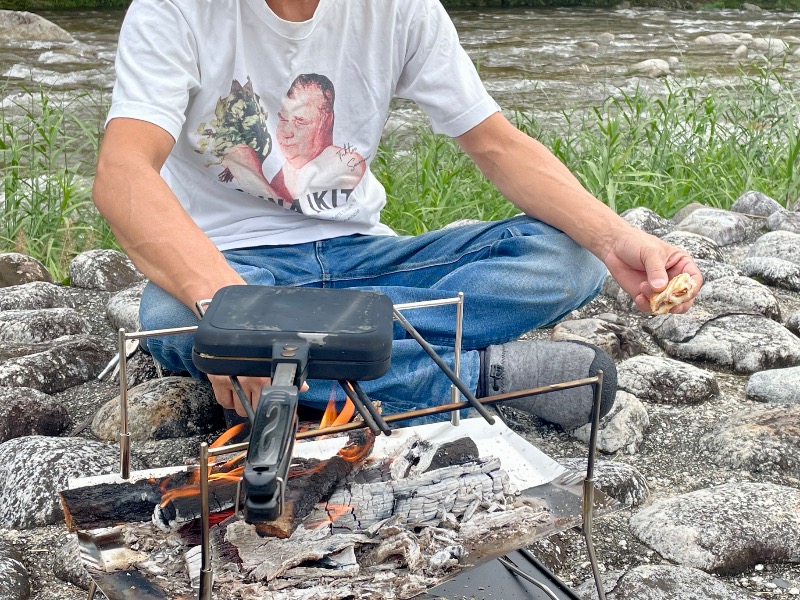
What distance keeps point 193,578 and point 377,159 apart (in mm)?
2790

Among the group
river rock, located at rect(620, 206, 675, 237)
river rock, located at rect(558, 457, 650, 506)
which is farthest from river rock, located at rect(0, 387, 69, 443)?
river rock, located at rect(620, 206, 675, 237)

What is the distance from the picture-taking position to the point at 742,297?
8.29ft

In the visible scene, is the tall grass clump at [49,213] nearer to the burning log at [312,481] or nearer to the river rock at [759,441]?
the burning log at [312,481]

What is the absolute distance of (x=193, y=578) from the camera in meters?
1.12

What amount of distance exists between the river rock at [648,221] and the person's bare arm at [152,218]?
195 cm

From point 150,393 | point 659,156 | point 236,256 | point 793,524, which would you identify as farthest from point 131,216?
point 659,156

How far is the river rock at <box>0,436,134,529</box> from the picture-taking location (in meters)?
1.56

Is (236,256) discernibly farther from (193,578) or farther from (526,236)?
(193,578)

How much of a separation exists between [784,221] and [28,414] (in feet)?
8.46

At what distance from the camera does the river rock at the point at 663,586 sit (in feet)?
4.51

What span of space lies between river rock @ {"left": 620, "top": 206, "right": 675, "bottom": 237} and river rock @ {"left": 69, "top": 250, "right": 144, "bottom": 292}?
162cm

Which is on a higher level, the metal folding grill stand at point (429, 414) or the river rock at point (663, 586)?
the metal folding grill stand at point (429, 414)

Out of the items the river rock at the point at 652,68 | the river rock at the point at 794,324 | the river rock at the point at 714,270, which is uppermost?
the river rock at the point at 714,270

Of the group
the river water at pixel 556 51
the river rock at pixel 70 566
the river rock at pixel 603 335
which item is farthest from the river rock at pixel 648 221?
the river water at pixel 556 51
